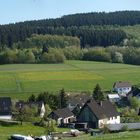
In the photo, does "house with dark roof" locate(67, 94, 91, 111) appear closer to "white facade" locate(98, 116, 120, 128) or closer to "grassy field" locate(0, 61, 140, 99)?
"grassy field" locate(0, 61, 140, 99)

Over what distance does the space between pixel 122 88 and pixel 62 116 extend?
29.4 metres

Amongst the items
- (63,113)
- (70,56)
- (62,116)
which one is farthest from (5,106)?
(70,56)

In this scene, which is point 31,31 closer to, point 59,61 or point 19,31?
point 19,31

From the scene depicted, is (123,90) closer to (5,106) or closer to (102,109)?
(5,106)

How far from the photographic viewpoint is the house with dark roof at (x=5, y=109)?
58.3 meters

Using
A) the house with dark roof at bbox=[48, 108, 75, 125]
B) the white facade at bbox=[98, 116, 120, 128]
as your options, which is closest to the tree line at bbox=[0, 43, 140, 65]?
the house with dark roof at bbox=[48, 108, 75, 125]

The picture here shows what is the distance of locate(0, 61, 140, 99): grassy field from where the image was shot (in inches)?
3292

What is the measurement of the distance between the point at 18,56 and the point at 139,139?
103431 mm

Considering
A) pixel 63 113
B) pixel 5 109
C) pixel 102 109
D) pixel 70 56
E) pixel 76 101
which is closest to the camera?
pixel 102 109

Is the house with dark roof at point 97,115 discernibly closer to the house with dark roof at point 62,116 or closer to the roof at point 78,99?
the house with dark roof at point 62,116

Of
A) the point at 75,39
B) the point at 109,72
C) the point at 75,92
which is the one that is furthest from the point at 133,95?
the point at 75,39

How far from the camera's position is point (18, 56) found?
12688cm

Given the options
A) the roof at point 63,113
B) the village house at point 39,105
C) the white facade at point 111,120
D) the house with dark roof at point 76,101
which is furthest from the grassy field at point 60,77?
the white facade at point 111,120

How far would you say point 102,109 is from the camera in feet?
183
